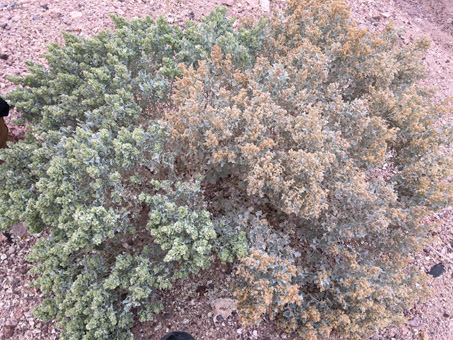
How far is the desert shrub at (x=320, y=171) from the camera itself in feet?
9.61

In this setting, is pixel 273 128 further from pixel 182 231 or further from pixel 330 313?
pixel 330 313

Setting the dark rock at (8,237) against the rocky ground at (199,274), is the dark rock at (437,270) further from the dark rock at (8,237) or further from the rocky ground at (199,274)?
the dark rock at (8,237)

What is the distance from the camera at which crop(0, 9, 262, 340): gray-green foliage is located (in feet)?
9.33

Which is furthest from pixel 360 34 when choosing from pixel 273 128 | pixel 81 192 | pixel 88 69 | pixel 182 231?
pixel 81 192

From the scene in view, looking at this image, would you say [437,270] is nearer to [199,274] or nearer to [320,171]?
[320,171]

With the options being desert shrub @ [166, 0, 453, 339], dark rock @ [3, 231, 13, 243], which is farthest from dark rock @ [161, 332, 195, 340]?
Answer: dark rock @ [3, 231, 13, 243]

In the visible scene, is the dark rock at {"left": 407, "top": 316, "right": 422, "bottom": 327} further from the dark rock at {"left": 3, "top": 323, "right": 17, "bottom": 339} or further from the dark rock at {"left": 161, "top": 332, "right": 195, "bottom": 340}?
the dark rock at {"left": 3, "top": 323, "right": 17, "bottom": 339}

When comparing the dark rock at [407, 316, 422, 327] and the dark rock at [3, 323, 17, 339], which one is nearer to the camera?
the dark rock at [3, 323, 17, 339]

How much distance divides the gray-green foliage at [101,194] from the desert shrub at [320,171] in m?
0.39

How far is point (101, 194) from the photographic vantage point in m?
3.00

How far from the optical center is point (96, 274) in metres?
3.04

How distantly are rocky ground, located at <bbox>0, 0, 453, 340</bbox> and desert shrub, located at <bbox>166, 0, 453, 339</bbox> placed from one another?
2.23 ft

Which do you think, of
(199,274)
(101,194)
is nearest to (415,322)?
(199,274)

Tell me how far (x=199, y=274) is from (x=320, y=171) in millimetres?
1835
